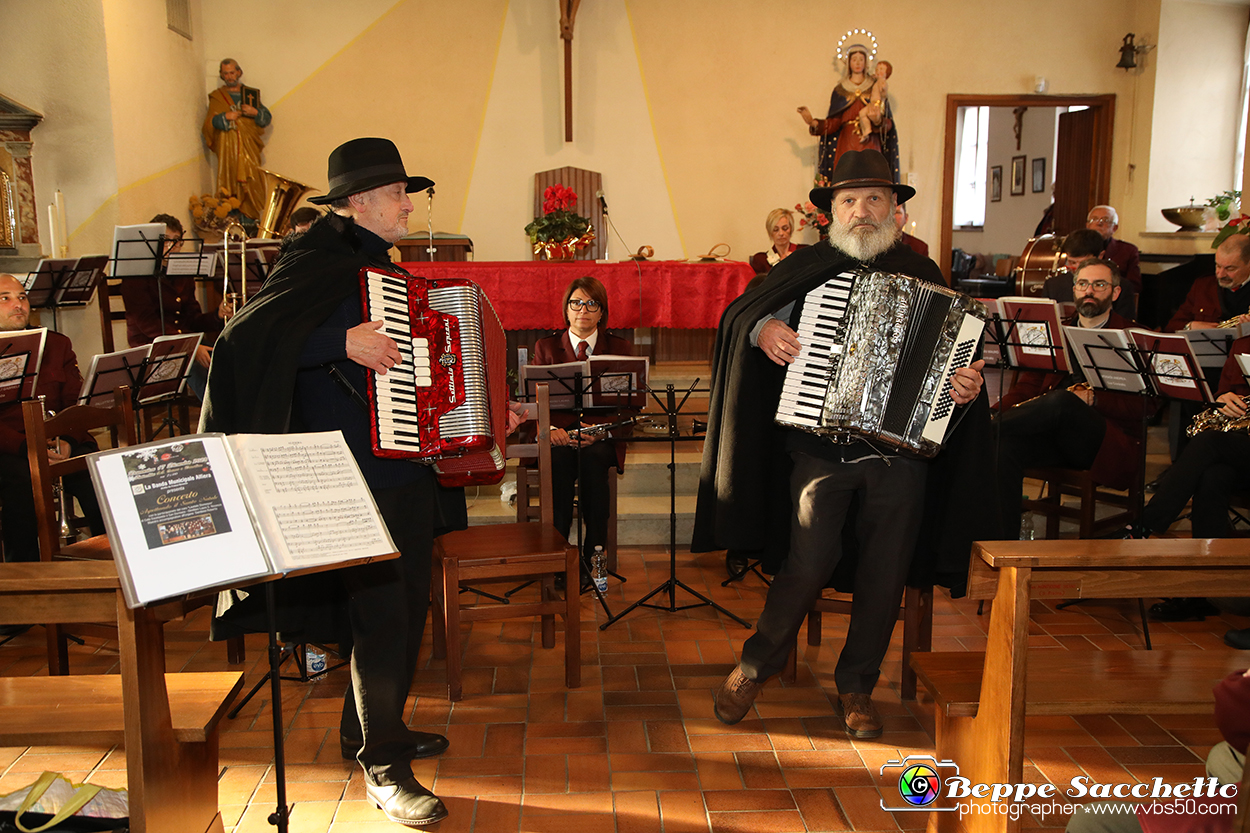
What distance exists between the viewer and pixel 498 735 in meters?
3.09

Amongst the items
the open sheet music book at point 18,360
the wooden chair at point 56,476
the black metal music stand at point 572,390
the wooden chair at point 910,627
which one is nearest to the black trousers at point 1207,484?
the wooden chair at point 910,627

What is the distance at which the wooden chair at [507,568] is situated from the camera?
10.9ft

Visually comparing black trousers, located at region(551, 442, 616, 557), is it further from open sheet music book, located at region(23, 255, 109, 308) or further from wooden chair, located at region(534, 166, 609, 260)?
wooden chair, located at region(534, 166, 609, 260)

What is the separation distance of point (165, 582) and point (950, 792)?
6.55 feet

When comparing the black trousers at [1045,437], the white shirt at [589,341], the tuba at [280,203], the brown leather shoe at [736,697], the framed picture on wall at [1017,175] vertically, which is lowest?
the brown leather shoe at [736,697]

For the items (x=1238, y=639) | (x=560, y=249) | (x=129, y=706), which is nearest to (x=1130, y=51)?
(x=560, y=249)

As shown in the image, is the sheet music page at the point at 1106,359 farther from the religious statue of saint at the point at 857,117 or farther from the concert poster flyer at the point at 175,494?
the religious statue of saint at the point at 857,117

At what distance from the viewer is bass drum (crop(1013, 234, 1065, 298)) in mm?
7684

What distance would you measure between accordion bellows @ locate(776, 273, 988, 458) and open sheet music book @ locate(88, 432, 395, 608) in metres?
1.47

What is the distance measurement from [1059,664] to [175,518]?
2.15 metres

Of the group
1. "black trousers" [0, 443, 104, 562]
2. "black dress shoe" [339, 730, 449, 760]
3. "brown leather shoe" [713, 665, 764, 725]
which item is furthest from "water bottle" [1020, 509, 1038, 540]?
"black trousers" [0, 443, 104, 562]

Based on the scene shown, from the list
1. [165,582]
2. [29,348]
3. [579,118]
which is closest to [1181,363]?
[165,582]

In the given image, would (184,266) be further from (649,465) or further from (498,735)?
(498,735)

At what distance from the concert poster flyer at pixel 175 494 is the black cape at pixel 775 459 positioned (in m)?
1.75
